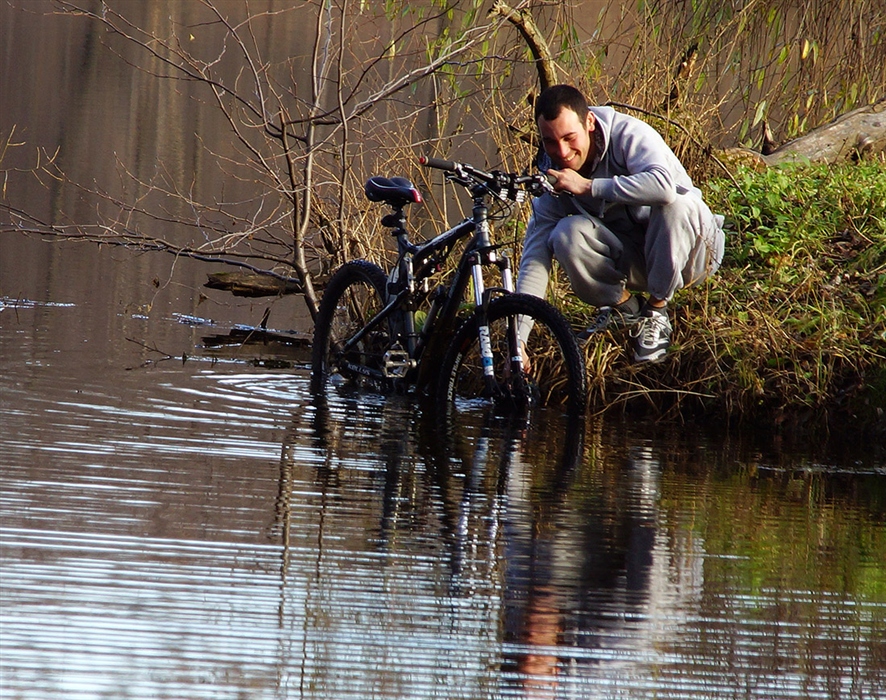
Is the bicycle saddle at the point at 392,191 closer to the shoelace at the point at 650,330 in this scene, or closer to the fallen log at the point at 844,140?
the shoelace at the point at 650,330

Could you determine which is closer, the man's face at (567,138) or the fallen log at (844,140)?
the man's face at (567,138)

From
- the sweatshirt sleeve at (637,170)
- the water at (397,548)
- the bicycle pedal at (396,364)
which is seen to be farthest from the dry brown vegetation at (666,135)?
the sweatshirt sleeve at (637,170)

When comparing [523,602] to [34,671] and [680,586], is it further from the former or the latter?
[34,671]

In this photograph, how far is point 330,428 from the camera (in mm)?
5465

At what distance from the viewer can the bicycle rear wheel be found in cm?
674

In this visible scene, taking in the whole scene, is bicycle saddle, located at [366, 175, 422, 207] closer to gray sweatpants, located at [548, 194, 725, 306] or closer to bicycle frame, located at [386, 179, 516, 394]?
bicycle frame, located at [386, 179, 516, 394]

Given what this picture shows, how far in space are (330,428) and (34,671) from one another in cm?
296

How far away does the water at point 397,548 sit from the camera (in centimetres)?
273

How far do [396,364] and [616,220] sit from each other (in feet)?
3.69

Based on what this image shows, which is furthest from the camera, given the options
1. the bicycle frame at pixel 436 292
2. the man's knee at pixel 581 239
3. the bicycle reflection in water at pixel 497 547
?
the bicycle frame at pixel 436 292

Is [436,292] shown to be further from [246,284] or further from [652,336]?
[246,284]

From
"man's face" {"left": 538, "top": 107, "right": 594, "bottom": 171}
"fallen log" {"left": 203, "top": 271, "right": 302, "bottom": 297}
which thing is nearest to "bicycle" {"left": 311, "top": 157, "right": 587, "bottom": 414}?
"man's face" {"left": 538, "top": 107, "right": 594, "bottom": 171}

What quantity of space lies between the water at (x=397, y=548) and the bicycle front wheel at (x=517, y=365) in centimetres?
17

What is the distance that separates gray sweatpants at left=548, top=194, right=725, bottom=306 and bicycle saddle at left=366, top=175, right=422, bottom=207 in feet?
2.38
